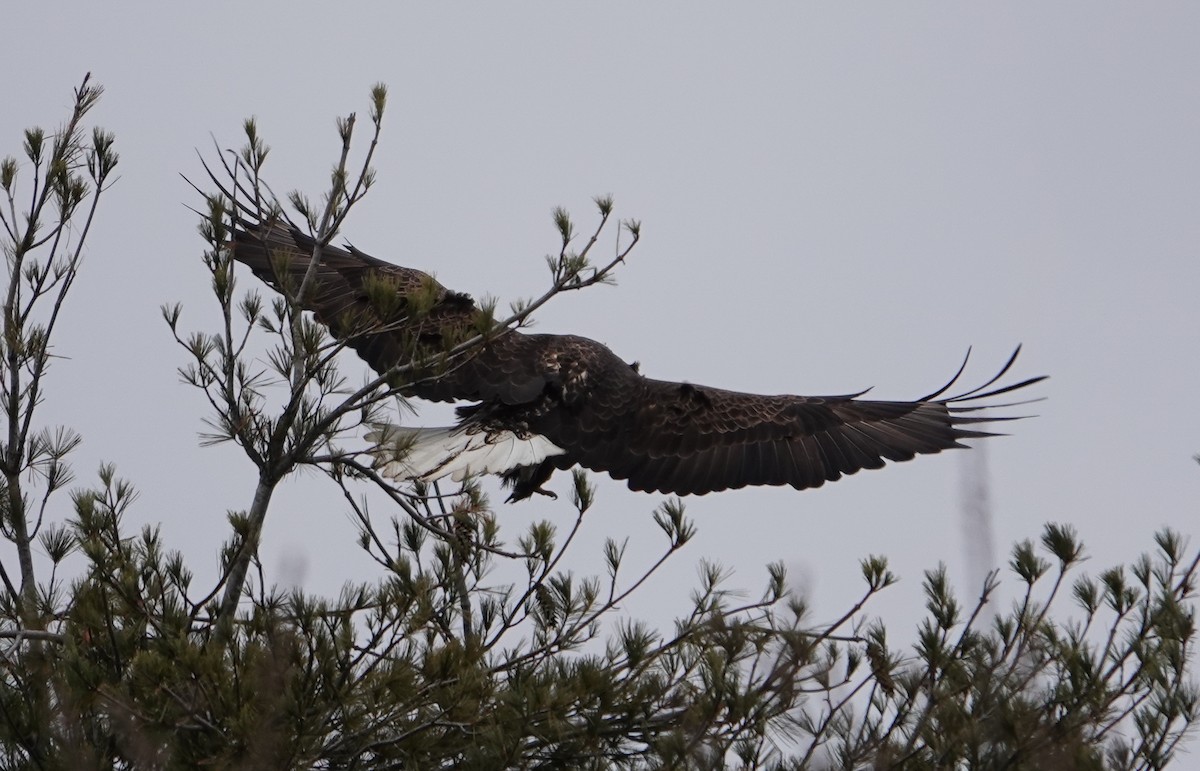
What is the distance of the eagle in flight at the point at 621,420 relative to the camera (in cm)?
590

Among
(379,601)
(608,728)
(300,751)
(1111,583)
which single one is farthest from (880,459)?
(300,751)

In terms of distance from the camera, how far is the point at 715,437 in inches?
242

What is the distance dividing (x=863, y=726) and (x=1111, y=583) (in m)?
0.94

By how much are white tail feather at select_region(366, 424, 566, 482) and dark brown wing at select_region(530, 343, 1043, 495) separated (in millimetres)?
127

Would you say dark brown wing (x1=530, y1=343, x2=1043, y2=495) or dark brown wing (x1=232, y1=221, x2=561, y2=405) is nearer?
dark brown wing (x1=232, y1=221, x2=561, y2=405)

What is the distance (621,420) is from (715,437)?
1.37 feet

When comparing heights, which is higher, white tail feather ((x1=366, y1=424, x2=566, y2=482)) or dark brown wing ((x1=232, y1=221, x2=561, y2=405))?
dark brown wing ((x1=232, y1=221, x2=561, y2=405))

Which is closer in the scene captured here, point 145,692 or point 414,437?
point 145,692

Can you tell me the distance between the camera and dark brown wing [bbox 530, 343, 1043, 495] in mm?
6055

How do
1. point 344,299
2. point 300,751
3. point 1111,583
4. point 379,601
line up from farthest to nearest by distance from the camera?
1. point 344,299
2. point 1111,583
3. point 379,601
4. point 300,751

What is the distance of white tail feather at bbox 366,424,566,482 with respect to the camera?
17.9 feet

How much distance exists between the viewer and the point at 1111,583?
3930mm

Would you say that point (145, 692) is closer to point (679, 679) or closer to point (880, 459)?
point (679, 679)

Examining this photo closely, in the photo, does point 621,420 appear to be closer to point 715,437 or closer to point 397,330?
point 715,437
